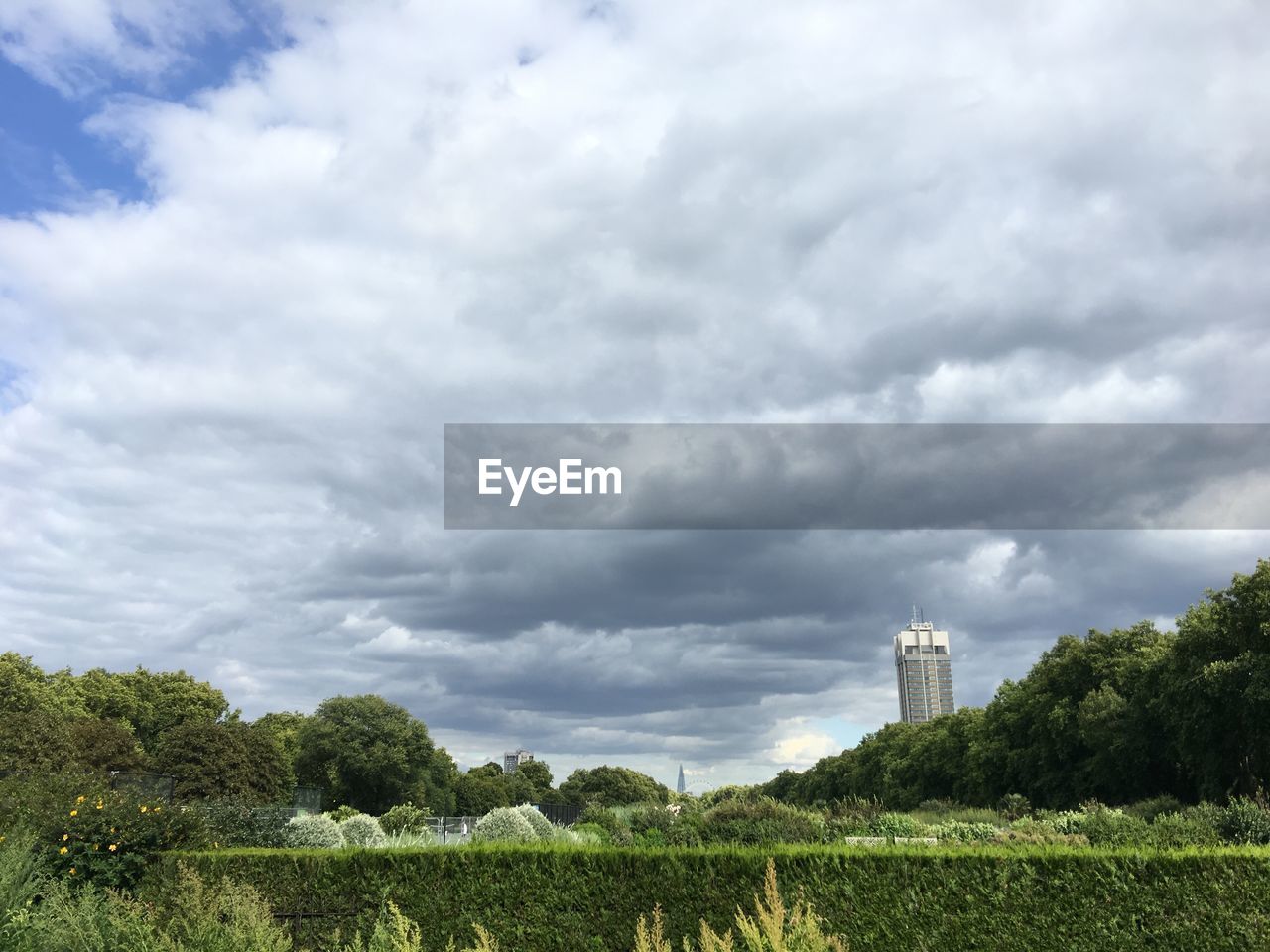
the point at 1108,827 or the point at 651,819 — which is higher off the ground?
the point at 651,819

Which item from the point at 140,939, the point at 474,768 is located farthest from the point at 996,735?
the point at 474,768

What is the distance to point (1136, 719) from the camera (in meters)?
33.8

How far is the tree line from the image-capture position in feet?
143

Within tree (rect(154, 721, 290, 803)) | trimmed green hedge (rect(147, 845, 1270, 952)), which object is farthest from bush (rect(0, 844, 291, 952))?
tree (rect(154, 721, 290, 803))

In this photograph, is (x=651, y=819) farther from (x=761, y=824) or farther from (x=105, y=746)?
(x=105, y=746)

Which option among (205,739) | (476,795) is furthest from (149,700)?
(476,795)

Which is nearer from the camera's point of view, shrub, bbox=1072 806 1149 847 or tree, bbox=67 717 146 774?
shrub, bbox=1072 806 1149 847

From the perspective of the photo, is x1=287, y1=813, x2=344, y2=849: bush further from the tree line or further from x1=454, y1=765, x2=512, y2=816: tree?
x1=454, y1=765, x2=512, y2=816: tree

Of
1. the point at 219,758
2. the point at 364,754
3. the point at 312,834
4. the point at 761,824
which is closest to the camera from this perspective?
the point at 761,824

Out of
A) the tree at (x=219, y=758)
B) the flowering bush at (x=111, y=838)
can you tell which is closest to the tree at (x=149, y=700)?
the tree at (x=219, y=758)

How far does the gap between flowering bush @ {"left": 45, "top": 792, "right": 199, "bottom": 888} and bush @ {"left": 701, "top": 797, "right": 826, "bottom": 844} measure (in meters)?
8.18

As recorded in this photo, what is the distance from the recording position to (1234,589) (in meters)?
29.9

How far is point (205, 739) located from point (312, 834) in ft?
125

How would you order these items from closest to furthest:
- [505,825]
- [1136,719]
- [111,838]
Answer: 1. [111,838]
2. [505,825]
3. [1136,719]
